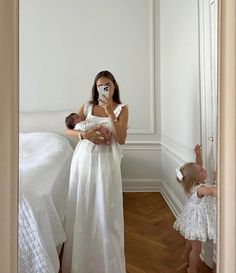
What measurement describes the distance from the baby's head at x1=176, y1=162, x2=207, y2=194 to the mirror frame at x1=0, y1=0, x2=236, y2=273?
194 mm

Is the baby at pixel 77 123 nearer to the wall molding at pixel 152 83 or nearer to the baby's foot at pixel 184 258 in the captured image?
the wall molding at pixel 152 83

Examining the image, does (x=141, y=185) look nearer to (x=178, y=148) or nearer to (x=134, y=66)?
(x=178, y=148)

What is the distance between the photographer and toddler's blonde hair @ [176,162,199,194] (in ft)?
3.05

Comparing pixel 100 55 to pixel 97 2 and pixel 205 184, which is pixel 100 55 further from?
pixel 205 184

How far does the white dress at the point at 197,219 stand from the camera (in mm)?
834

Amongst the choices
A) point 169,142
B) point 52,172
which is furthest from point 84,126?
point 169,142

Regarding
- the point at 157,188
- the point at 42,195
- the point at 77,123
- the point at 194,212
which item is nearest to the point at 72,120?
the point at 77,123

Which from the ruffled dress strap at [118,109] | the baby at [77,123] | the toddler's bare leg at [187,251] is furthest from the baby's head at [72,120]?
the toddler's bare leg at [187,251]

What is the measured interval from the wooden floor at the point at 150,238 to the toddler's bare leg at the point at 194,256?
0.02 meters

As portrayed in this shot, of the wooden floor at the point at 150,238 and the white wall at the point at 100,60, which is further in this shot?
the wooden floor at the point at 150,238

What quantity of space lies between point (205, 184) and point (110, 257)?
362 millimetres

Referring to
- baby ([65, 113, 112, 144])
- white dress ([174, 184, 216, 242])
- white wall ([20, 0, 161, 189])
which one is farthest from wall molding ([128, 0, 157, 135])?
white dress ([174, 184, 216, 242])

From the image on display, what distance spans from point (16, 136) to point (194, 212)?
0.56 m

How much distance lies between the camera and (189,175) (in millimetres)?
945
